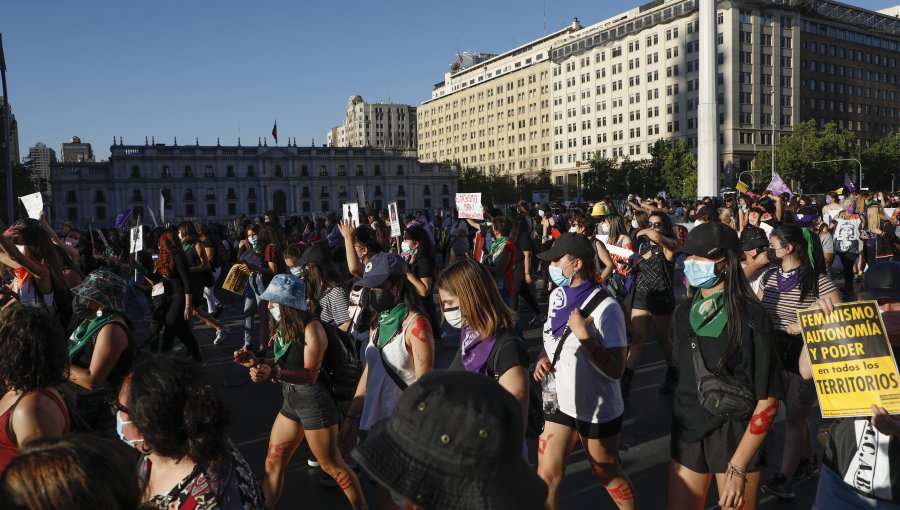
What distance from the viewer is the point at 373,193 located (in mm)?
116375

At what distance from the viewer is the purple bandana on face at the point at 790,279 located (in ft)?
15.3

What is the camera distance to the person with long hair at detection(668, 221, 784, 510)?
10.4ft

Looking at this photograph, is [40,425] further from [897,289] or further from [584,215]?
[584,215]

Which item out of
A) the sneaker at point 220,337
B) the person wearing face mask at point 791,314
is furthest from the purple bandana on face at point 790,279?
the sneaker at point 220,337

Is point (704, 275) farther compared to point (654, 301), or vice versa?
point (654, 301)

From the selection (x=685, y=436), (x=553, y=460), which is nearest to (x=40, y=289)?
(x=553, y=460)

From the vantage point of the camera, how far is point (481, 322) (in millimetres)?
3486

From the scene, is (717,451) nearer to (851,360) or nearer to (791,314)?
(851,360)

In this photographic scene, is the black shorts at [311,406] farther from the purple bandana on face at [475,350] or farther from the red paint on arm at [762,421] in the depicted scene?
the red paint on arm at [762,421]

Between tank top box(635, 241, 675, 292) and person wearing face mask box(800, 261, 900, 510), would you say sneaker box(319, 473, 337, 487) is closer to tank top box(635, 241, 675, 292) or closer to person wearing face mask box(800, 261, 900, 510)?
person wearing face mask box(800, 261, 900, 510)

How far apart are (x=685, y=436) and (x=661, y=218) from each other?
4.19 m

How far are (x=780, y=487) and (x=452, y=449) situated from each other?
13.3 ft

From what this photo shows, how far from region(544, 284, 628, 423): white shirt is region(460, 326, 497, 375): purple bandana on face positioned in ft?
1.71

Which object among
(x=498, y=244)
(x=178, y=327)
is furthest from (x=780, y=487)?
(x=178, y=327)
